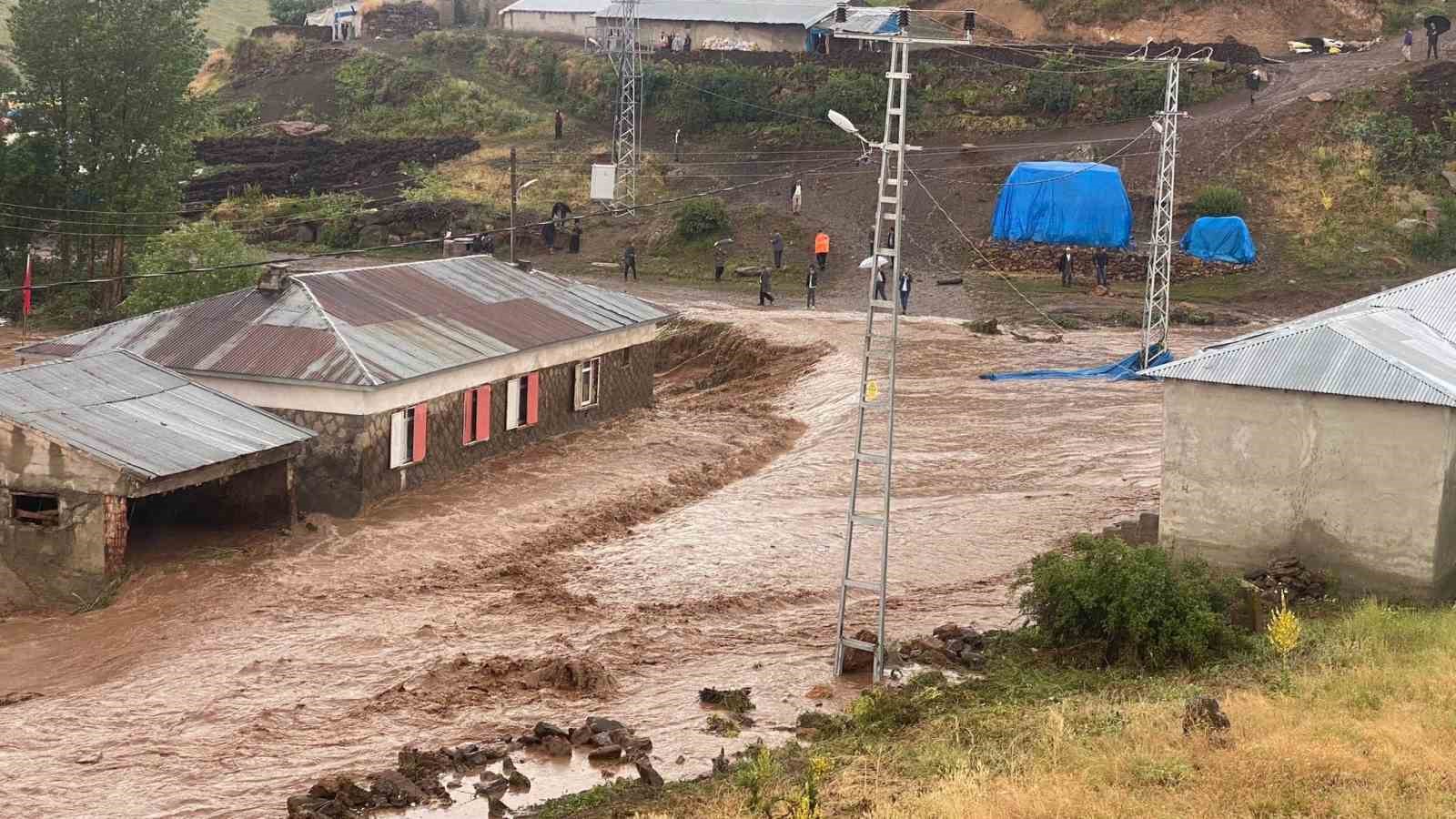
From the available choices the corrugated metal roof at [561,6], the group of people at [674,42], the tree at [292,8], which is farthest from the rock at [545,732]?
the tree at [292,8]

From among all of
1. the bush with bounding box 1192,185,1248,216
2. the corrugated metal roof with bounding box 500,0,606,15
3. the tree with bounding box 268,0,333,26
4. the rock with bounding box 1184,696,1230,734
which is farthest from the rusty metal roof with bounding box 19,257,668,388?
Result: the tree with bounding box 268,0,333,26

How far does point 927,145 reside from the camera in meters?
60.9

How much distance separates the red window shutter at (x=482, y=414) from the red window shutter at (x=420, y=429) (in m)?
1.84

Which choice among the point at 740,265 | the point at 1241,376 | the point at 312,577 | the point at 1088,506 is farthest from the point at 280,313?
the point at 740,265

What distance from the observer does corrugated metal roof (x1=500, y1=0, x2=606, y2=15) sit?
75.8 meters

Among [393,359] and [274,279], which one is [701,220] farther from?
[393,359]

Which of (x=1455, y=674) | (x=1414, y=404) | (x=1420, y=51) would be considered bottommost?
(x=1455, y=674)

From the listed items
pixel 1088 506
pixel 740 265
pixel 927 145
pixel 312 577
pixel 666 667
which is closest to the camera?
pixel 666 667

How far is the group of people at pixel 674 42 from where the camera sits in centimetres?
7119

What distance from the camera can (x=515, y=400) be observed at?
3391 cm

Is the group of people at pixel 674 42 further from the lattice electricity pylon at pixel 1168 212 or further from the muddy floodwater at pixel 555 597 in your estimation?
the muddy floodwater at pixel 555 597

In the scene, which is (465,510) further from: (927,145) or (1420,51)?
(1420,51)

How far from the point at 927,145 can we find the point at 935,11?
30.5ft

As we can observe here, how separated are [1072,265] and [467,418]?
957 inches
